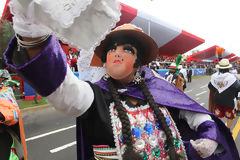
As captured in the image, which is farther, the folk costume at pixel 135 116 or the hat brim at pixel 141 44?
the hat brim at pixel 141 44

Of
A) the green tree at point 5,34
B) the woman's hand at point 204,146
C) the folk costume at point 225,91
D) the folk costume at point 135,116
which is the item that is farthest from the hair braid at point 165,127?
the green tree at point 5,34

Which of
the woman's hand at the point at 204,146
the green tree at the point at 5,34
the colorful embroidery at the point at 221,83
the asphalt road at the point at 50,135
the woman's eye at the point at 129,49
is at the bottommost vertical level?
the asphalt road at the point at 50,135

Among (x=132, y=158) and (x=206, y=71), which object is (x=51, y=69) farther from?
(x=206, y=71)

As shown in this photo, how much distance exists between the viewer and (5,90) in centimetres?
167

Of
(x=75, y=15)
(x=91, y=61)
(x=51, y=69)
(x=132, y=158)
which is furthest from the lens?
(x=91, y=61)

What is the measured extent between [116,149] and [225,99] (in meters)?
3.41

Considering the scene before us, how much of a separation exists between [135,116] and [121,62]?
36 cm

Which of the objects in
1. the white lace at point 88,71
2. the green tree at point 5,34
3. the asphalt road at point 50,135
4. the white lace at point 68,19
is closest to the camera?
the white lace at point 68,19

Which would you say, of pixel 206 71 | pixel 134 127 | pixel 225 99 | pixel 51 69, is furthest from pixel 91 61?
pixel 206 71

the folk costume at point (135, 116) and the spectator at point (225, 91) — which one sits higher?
the folk costume at point (135, 116)

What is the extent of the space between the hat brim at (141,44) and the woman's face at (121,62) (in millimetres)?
96

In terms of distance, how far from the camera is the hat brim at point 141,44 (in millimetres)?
1234

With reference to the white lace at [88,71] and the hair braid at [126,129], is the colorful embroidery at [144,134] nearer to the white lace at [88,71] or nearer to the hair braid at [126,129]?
the hair braid at [126,129]

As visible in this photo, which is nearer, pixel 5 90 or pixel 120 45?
pixel 120 45
